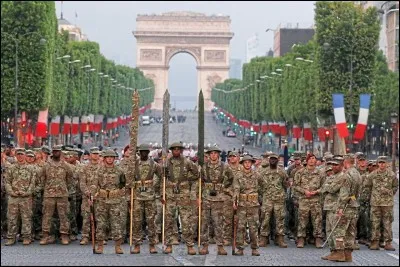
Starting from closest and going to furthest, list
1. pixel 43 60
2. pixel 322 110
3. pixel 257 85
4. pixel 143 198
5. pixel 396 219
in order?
pixel 143 198, pixel 396 219, pixel 43 60, pixel 322 110, pixel 257 85

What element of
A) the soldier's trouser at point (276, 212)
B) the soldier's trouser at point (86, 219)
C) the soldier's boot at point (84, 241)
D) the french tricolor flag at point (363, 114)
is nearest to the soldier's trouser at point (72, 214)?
the soldier's trouser at point (86, 219)

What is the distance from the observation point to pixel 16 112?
216 feet

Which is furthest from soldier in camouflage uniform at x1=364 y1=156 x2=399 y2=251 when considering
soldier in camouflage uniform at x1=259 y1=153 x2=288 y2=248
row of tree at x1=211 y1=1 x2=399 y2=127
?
row of tree at x1=211 y1=1 x2=399 y2=127

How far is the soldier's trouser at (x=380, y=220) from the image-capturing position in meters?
25.7

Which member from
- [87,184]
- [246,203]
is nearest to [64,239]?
[87,184]

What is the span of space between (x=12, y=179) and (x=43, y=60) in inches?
1796

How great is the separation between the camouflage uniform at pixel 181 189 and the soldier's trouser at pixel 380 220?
449 centimetres

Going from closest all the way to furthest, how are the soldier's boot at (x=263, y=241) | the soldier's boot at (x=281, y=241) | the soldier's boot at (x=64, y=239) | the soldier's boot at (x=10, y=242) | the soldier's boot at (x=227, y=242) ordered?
the soldier's boot at (x=227, y=242) → the soldier's boot at (x=10, y=242) → the soldier's boot at (x=64, y=239) → the soldier's boot at (x=281, y=241) → the soldier's boot at (x=263, y=241)

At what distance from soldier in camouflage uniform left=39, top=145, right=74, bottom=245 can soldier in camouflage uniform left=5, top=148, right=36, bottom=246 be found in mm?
255

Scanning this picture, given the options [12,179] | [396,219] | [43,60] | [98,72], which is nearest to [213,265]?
[12,179]

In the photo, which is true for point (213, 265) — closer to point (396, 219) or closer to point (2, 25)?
point (396, 219)

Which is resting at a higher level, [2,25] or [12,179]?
[2,25]

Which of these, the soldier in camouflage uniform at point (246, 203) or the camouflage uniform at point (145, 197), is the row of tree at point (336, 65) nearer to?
the soldier in camouflage uniform at point (246, 203)

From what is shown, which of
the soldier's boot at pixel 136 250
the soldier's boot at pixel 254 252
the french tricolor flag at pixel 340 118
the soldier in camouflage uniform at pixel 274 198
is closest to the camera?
the soldier's boot at pixel 136 250
